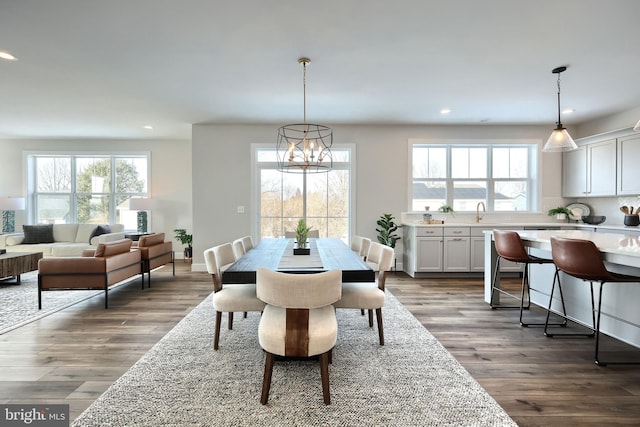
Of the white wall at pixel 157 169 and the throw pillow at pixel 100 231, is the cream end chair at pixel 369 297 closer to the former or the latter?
the white wall at pixel 157 169

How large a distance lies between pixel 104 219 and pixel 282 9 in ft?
A: 22.3

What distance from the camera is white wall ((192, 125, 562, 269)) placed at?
541 cm

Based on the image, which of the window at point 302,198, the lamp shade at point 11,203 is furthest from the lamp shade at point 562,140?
the lamp shade at point 11,203

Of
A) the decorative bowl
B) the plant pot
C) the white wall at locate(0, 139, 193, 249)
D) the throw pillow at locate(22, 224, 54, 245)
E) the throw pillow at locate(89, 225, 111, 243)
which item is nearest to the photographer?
the plant pot

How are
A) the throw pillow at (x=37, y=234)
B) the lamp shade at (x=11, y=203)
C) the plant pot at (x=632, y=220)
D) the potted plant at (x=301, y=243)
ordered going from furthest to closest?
the lamp shade at (x=11, y=203), the throw pillow at (x=37, y=234), the plant pot at (x=632, y=220), the potted plant at (x=301, y=243)

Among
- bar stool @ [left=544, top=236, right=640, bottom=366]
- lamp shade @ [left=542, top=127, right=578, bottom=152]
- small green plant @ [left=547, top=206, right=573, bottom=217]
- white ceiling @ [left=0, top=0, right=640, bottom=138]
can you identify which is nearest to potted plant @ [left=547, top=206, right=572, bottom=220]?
small green plant @ [left=547, top=206, right=573, bottom=217]

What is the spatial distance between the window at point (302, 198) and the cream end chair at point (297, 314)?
384 centimetres

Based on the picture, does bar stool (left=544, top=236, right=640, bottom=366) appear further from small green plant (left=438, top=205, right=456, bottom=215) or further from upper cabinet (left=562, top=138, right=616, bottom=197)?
upper cabinet (left=562, top=138, right=616, bottom=197)

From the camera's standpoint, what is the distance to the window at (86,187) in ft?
22.3

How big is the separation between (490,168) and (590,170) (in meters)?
1.43

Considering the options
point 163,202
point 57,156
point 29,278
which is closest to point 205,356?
point 29,278

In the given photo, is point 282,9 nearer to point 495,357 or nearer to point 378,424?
point 378,424

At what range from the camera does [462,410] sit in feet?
5.56

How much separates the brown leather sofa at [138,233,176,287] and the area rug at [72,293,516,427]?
6.97ft
